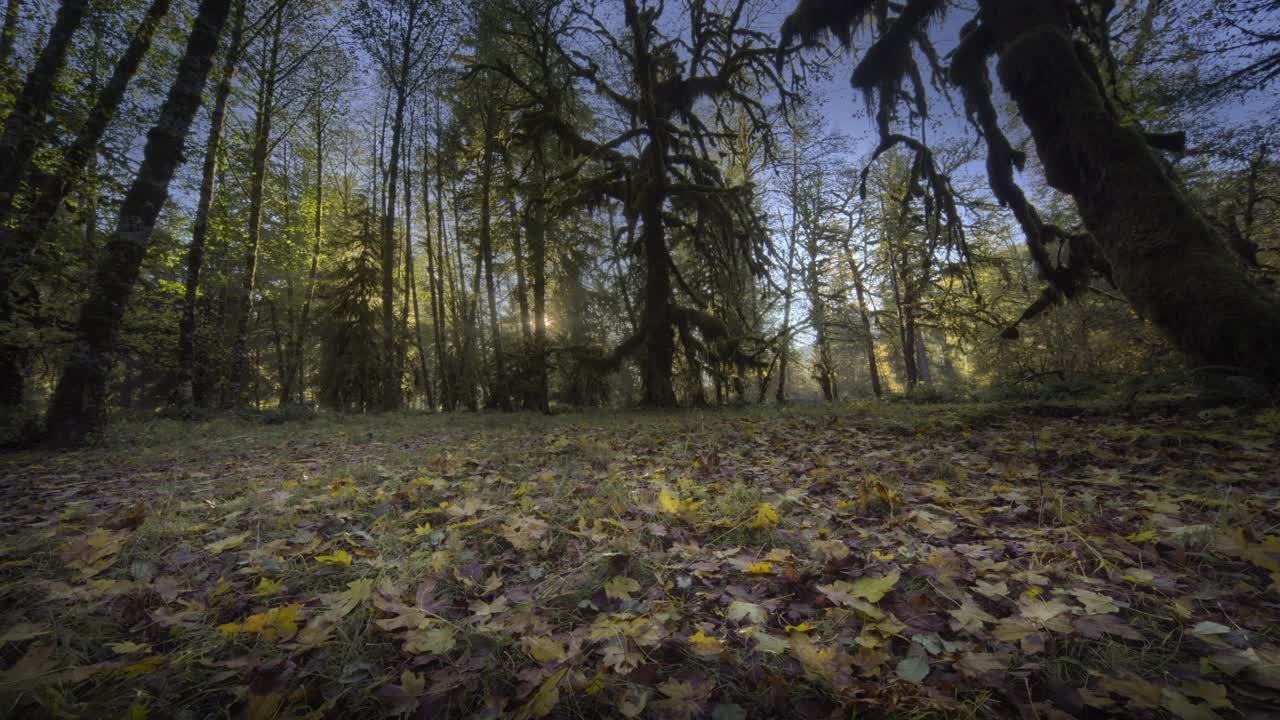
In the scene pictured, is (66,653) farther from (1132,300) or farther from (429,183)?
(429,183)

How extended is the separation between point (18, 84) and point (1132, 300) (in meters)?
13.3

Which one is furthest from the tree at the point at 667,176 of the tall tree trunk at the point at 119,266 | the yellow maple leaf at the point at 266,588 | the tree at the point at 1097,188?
the yellow maple leaf at the point at 266,588

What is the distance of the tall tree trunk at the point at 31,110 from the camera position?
4762mm

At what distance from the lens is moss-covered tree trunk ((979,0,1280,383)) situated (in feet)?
12.0

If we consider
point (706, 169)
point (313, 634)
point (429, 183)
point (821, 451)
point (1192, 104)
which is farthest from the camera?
point (429, 183)

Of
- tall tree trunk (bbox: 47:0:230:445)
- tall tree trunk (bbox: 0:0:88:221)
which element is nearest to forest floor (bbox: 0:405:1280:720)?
tall tree trunk (bbox: 47:0:230:445)

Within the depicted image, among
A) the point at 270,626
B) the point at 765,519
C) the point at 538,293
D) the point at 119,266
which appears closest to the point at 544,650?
the point at 270,626

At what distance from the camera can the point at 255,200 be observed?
10.5 meters

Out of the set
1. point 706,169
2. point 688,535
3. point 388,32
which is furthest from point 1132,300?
point 388,32

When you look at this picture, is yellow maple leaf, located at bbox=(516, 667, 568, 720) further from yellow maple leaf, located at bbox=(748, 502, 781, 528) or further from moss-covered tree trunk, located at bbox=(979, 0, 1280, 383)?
moss-covered tree trunk, located at bbox=(979, 0, 1280, 383)

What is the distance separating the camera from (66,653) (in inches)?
42.6

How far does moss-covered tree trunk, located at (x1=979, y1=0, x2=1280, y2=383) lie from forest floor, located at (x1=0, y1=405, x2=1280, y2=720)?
1181 mm

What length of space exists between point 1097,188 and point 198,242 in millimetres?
13680

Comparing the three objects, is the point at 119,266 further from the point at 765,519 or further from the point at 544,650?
the point at 765,519
